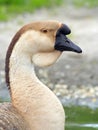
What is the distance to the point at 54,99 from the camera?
7.55m

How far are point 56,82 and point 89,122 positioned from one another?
134 inches

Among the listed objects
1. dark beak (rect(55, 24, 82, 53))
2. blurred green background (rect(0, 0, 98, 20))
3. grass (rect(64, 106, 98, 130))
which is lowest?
blurred green background (rect(0, 0, 98, 20))

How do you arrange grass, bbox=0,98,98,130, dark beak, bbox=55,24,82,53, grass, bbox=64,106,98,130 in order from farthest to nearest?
1. grass, bbox=64,106,98,130
2. grass, bbox=0,98,98,130
3. dark beak, bbox=55,24,82,53

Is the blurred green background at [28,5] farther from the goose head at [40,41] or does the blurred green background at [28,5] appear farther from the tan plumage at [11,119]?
the tan plumage at [11,119]

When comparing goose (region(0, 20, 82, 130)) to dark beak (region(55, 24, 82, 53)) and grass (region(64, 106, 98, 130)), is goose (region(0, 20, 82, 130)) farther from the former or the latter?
grass (region(64, 106, 98, 130))

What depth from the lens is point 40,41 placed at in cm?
754

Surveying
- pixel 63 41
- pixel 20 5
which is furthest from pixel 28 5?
pixel 63 41

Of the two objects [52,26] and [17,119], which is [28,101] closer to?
[17,119]

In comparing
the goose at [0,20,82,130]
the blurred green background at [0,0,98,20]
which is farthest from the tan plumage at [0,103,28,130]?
the blurred green background at [0,0,98,20]

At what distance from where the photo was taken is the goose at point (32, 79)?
296 inches

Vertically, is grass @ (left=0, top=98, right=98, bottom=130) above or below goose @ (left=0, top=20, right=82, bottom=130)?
below

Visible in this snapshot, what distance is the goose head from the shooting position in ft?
24.7

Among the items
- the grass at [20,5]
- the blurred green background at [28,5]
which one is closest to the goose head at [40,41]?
the blurred green background at [28,5]

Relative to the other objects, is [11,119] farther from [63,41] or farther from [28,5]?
[28,5]
